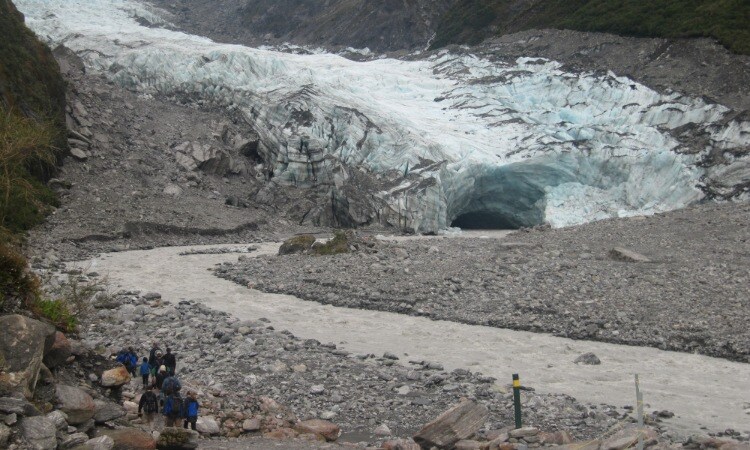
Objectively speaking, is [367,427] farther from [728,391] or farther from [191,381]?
[728,391]

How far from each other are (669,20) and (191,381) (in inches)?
1501

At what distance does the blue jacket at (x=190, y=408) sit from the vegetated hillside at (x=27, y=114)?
1241 centimetres

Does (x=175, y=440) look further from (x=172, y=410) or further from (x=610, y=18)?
(x=610, y=18)

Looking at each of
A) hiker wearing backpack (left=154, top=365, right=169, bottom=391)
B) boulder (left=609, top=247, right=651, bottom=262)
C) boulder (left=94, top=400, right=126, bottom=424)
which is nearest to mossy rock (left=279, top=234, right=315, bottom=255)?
boulder (left=609, top=247, right=651, bottom=262)

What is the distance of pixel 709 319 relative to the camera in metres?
13.6

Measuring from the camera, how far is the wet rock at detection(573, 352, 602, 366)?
1180 cm

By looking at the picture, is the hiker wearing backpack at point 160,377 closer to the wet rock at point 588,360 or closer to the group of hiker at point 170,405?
the group of hiker at point 170,405

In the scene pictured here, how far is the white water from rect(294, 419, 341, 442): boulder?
3.31 m

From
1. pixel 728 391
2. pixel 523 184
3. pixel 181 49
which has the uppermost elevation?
pixel 181 49

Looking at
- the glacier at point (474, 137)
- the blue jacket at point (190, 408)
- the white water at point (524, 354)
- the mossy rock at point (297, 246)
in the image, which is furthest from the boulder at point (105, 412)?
the glacier at point (474, 137)

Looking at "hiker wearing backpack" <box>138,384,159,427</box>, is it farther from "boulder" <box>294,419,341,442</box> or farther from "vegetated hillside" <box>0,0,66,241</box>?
"vegetated hillside" <box>0,0,66,241</box>

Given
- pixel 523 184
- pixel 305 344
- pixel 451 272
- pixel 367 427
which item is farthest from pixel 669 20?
pixel 367 427

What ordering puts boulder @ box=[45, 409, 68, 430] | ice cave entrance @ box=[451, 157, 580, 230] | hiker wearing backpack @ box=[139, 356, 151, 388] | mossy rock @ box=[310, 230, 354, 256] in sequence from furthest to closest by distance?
ice cave entrance @ box=[451, 157, 580, 230], mossy rock @ box=[310, 230, 354, 256], hiker wearing backpack @ box=[139, 356, 151, 388], boulder @ box=[45, 409, 68, 430]

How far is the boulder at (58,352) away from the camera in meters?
7.51
